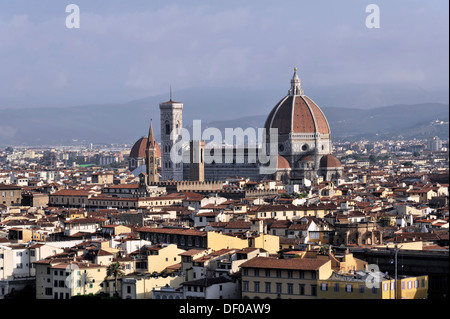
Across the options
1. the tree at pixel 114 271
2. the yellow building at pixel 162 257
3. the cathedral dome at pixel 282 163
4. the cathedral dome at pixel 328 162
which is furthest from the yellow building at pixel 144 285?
the cathedral dome at pixel 328 162

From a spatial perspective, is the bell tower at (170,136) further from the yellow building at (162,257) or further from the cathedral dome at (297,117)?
the yellow building at (162,257)

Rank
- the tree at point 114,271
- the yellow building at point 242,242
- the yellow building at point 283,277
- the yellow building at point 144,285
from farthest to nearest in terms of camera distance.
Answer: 1. the yellow building at point 242,242
2. the tree at point 114,271
3. the yellow building at point 144,285
4. the yellow building at point 283,277

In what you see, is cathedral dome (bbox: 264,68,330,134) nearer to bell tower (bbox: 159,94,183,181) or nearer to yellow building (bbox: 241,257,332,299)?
bell tower (bbox: 159,94,183,181)

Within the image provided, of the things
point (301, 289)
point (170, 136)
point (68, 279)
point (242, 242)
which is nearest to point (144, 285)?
point (68, 279)

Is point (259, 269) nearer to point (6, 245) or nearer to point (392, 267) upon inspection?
point (392, 267)

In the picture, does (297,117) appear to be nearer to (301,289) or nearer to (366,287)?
(301,289)

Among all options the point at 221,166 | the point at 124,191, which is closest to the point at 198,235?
the point at 124,191

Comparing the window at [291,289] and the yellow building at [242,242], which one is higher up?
the yellow building at [242,242]
